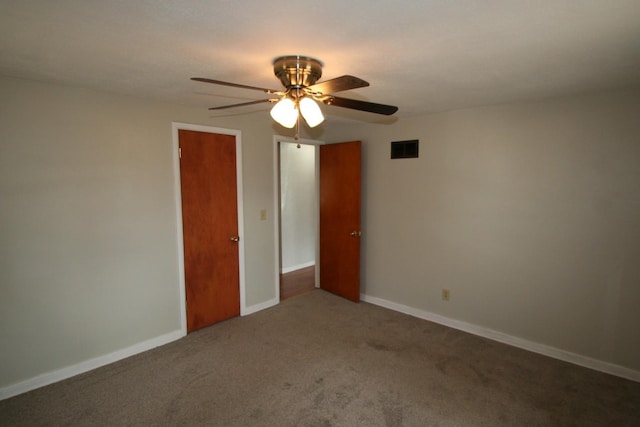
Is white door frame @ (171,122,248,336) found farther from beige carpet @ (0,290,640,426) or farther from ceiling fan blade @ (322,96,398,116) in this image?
ceiling fan blade @ (322,96,398,116)

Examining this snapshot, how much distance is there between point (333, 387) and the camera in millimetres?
2395

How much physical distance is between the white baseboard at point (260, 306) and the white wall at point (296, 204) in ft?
4.72

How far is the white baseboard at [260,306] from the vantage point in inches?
144

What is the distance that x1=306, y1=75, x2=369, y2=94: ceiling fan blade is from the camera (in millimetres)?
1459

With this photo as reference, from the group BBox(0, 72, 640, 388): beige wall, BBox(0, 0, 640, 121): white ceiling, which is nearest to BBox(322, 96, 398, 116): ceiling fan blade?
BBox(0, 0, 640, 121): white ceiling

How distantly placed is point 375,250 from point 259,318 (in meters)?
1.62

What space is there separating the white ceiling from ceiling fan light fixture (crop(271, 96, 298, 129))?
0.29 meters

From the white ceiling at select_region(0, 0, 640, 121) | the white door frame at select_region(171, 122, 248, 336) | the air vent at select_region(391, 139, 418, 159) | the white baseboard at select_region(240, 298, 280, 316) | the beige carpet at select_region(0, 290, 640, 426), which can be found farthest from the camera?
the white baseboard at select_region(240, 298, 280, 316)

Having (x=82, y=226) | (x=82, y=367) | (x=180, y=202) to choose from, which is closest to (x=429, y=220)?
(x=180, y=202)

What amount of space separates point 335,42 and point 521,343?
309 cm

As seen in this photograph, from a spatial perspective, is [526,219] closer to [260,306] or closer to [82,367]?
[260,306]

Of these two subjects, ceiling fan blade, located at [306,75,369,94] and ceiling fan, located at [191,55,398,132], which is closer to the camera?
ceiling fan blade, located at [306,75,369,94]

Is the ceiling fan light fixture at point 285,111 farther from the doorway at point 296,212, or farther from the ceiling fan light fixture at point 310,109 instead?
the doorway at point 296,212

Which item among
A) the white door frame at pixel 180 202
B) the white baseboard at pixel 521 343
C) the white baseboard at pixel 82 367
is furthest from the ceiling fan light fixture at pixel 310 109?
the white baseboard at pixel 521 343
